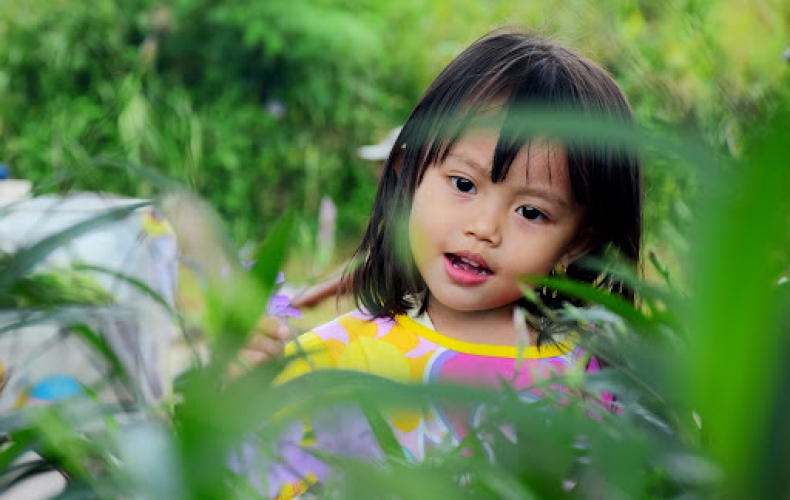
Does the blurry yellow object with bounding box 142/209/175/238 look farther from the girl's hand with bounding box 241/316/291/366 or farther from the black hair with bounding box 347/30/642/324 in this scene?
the black hair with bounding box 347/30/642/324

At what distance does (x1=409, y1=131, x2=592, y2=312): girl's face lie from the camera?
1085mm

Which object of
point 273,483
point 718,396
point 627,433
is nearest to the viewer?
point 718,396

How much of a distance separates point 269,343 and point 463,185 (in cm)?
40

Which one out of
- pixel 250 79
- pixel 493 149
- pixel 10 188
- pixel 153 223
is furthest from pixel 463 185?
pixel 250 79

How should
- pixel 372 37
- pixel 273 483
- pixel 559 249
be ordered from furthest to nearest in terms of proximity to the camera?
1. pixel 372 37
2. pixel 559 249
3. pixel 273 483

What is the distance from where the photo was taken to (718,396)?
221mm

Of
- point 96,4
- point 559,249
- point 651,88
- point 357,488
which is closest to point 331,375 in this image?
point 357,488

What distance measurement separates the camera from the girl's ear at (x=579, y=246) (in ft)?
3.88

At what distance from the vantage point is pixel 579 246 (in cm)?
121

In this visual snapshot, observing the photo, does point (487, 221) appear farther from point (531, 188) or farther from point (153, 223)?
point (153, 223)

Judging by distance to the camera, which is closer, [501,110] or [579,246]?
[501,110]

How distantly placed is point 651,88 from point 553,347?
78 cm

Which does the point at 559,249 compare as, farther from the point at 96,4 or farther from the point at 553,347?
the point at 96,4

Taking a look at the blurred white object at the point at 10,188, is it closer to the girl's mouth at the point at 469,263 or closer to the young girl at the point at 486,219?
the young girl at the point at 486,219
